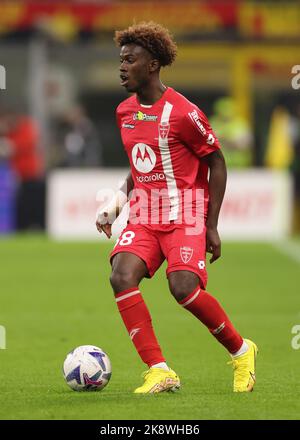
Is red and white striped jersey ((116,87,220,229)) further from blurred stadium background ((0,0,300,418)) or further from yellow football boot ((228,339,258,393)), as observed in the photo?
blurred stadium background ((0,0,300,418))

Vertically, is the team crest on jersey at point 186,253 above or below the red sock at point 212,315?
above

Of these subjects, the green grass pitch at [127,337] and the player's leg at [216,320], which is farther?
the player's leg at [216,320]

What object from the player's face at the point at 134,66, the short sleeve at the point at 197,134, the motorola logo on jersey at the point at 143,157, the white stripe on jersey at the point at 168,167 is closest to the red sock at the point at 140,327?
the white stripe on jersey at the point at 168,167

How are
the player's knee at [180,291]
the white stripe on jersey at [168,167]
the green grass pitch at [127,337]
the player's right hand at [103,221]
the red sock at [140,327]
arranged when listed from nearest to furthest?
the green grass pitch at [127,337] < the player's knee at [180,291] < the red sock at [140,327] < the white stripe on jersey at [168,167] < the player's right hand at [103,221]

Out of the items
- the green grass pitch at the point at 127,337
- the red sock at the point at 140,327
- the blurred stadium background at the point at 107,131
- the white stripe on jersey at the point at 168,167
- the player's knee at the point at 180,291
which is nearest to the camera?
the green grass pitch at the point at 127,337

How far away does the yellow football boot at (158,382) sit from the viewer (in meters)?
7.55

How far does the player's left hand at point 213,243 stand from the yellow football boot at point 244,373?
63 centimetres

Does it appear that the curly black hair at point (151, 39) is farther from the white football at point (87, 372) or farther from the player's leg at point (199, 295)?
the white football at point (87, 372)

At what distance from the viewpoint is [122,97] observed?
30594 millimetres

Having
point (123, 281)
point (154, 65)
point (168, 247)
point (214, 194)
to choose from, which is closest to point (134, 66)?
point (154, 65)

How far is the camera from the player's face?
25.3 feet

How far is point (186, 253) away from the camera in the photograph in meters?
7.62

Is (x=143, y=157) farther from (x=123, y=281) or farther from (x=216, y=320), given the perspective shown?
(x=216, y=320)

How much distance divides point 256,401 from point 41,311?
5.78 meters
